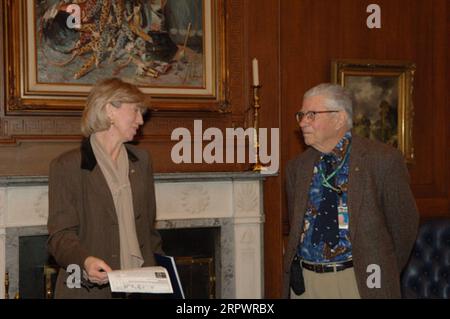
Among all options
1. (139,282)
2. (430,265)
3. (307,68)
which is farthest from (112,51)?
(430,265)

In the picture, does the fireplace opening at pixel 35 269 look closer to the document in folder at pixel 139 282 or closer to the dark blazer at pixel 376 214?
the dark blazer at pixel 376 214

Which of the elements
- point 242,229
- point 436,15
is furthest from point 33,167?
point 436,15

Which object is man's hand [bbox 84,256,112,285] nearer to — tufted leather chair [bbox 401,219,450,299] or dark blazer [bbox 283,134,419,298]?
dark blazer [bbox 283,134,419,298]

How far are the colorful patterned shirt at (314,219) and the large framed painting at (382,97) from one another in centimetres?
241

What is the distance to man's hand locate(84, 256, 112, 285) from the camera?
270 centimetres

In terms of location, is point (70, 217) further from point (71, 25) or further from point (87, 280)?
point (71, 25)

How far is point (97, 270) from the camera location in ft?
8.87

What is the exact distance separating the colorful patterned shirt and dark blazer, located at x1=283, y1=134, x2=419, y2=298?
0.03 metres

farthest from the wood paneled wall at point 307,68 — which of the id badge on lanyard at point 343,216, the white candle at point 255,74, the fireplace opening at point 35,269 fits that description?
the id badge on lanyard at point 343,216

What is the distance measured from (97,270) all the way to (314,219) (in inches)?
46.3

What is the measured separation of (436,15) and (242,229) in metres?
2.87

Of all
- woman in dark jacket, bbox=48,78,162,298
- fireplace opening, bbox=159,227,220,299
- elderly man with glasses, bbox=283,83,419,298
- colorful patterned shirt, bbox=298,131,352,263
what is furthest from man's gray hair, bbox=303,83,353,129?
fireplace opening, bbox=159,227,220,299

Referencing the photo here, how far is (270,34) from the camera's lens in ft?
18.3

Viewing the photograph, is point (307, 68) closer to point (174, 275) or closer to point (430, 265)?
point (430, 265)
